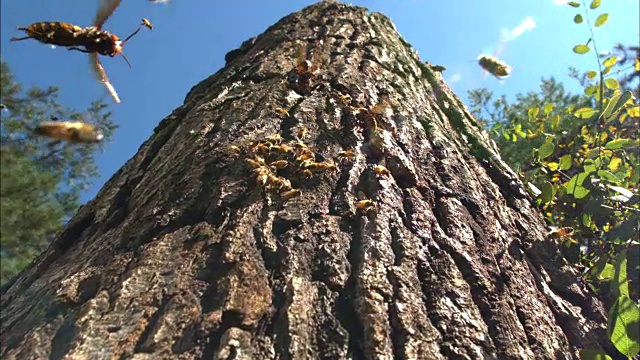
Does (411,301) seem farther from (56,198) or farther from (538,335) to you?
(56,198)

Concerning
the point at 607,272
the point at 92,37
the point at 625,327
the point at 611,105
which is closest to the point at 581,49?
the point at 611,105

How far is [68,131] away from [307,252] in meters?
0.95

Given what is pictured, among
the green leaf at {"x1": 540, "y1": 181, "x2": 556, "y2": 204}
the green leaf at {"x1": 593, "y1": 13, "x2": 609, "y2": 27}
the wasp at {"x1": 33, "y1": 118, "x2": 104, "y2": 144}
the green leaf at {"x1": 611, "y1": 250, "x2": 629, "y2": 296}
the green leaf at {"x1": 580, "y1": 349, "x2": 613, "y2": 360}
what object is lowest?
the green leaf at {"x1": 580, "y1": 349, "x2": 613, "y2": 360}

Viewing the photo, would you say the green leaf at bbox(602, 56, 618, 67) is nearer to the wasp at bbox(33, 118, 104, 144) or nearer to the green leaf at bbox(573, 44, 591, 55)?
the green leaf at bbox(573, 44, 591, 55)

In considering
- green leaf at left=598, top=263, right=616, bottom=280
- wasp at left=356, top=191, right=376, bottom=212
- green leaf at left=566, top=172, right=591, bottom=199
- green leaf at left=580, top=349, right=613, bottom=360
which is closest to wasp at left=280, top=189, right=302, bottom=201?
wasp at left=356, top=191, right=376, bottom=212

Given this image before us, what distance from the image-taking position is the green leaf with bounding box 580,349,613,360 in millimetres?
1319

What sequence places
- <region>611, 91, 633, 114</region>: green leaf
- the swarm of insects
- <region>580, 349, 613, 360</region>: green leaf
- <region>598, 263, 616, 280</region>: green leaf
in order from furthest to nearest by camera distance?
1. the swarm of insects
2. <region>611, 91, 633, 114</region>: green leaf
3. <region>598, 263, 616, 280</region>: green leaf
4. <region>580, 349, 613, 360</region>: green leaf

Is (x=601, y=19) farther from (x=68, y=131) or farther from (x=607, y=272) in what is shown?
(x=68, y=131)

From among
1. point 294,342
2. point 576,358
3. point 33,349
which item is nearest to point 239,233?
point 294,342

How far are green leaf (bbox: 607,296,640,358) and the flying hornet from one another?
162 centimetres

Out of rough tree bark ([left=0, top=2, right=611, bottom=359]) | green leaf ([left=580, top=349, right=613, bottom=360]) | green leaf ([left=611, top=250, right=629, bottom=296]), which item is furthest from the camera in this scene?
green leaf ([left=611, top=250, right=629, bottom=296])

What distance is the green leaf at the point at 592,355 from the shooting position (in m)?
1.32

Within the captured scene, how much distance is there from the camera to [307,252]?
1345 mm

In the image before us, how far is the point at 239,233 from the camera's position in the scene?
1370 millimetres
